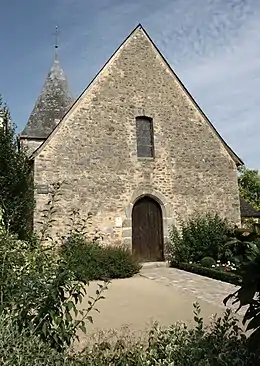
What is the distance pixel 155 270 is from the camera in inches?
497

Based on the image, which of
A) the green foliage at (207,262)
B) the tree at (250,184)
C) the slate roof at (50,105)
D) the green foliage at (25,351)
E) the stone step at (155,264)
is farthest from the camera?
the tree at (250,184)

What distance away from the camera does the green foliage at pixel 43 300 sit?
10.1ft

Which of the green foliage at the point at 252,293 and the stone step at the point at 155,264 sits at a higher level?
the green foliage at the point at 252,293

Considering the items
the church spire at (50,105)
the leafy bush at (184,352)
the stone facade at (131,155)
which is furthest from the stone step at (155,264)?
the leafy bush at (184,352)

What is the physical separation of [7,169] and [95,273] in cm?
400

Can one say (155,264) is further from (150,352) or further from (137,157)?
(150,352)

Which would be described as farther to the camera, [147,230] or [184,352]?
[147,230]

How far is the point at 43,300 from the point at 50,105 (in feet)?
51.5

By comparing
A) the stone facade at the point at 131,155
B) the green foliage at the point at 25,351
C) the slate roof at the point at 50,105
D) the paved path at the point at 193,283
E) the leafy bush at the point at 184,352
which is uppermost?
the slate roof at the point at 50,105

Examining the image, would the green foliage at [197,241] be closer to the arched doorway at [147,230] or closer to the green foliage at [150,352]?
the arched doorway at [147,230]

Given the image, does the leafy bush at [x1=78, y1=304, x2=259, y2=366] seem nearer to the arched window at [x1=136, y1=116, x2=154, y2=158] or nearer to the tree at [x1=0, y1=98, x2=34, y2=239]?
the tree at [x1=0, y1=98, x2=34, y2=239]

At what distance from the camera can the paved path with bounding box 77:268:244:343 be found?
20.0 ft

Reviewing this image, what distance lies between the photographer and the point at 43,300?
3.18m

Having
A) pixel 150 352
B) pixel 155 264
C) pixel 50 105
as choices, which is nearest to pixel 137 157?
pixel 155 264
